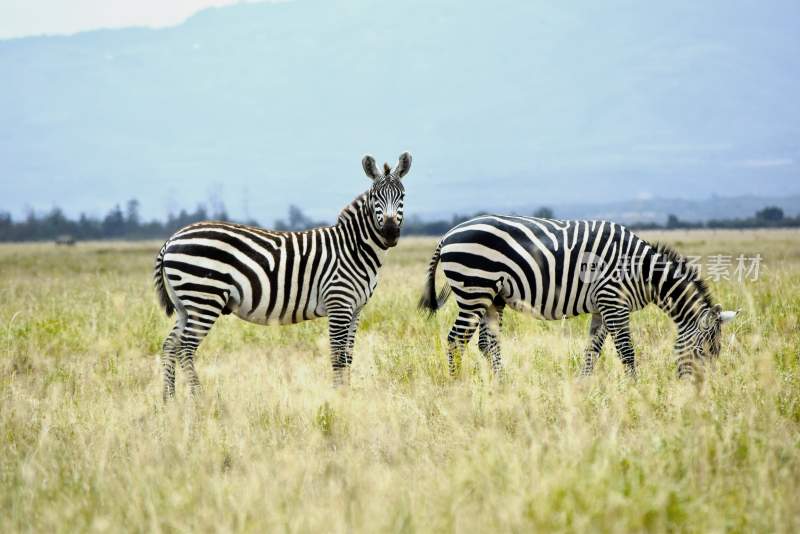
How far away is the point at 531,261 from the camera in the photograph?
8219 millimetres

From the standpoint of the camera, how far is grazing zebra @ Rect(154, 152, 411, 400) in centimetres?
760

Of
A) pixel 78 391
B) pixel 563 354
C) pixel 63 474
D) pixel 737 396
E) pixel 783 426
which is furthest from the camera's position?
pixel 563 354

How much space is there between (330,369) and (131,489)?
442cm

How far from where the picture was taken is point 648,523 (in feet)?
13.0

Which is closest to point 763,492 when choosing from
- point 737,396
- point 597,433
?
point 597,433

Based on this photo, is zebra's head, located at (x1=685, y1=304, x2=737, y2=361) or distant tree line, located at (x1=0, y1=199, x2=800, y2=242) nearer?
zebra's head, located at (x1=685, y1=304, x2=737, y2=361)

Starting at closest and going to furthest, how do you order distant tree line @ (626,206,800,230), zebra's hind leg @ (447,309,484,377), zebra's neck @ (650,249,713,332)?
zebra's neck @ (650,249,713,332)
zebra's hind leg @ (447,309,484,377)
distant tree line @ (626,206,800,230)

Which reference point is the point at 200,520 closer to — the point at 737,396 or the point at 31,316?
the point at 737,396

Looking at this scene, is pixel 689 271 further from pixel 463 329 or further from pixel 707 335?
pixel 463 329

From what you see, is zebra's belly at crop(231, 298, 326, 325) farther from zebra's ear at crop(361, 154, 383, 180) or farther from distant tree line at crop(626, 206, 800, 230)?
distant tree line at crop(626, 206, 800, 230)

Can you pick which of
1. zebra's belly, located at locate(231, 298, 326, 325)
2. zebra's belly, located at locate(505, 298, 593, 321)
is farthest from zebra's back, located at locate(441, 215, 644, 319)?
zebra's belly, located at locate(231, 298, 326, 325)

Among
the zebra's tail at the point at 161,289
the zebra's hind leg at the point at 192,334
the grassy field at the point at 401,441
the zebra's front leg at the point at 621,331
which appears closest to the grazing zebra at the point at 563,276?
the zebra's front leg at the point at 621,331

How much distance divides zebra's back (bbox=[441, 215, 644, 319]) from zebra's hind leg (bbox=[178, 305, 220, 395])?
8.61 feet

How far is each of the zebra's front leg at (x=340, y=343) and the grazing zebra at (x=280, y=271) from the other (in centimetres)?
1
